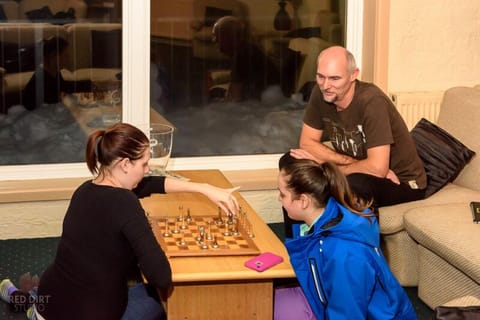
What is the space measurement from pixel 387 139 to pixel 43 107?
71.4 inches

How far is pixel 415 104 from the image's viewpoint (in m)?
4.56

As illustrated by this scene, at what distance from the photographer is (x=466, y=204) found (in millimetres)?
3670

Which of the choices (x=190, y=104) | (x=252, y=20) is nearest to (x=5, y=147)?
(x=190, y=104)

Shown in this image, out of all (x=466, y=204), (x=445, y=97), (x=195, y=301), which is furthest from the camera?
(x=445, y=97)

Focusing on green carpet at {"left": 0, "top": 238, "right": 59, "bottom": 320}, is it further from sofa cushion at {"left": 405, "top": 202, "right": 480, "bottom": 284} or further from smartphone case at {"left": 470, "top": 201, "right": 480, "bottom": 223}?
smartphone case at {"left": 470, "top": 201, "right": 480, "bottom": 223}

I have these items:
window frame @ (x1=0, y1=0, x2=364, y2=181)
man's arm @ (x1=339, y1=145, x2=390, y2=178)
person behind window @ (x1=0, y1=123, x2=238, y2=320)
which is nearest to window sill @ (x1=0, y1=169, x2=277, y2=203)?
window frame @ (x1=0, y1=0, x2=364, y2=181)

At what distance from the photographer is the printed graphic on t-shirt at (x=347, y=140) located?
12.5ft

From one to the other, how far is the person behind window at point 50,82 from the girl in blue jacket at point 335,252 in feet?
6.67

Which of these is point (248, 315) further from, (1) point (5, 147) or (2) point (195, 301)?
(1) point (5, 147)

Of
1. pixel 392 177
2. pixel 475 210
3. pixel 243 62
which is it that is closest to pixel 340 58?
pixel 392 177

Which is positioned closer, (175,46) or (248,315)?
(248,315)

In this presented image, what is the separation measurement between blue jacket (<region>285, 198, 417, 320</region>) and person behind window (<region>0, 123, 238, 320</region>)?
0.45 m

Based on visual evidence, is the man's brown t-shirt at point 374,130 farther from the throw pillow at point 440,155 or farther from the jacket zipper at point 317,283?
the jacket zipper at point 317,283

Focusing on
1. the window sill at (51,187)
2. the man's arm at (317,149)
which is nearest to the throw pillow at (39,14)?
the window sill at (51,187)
